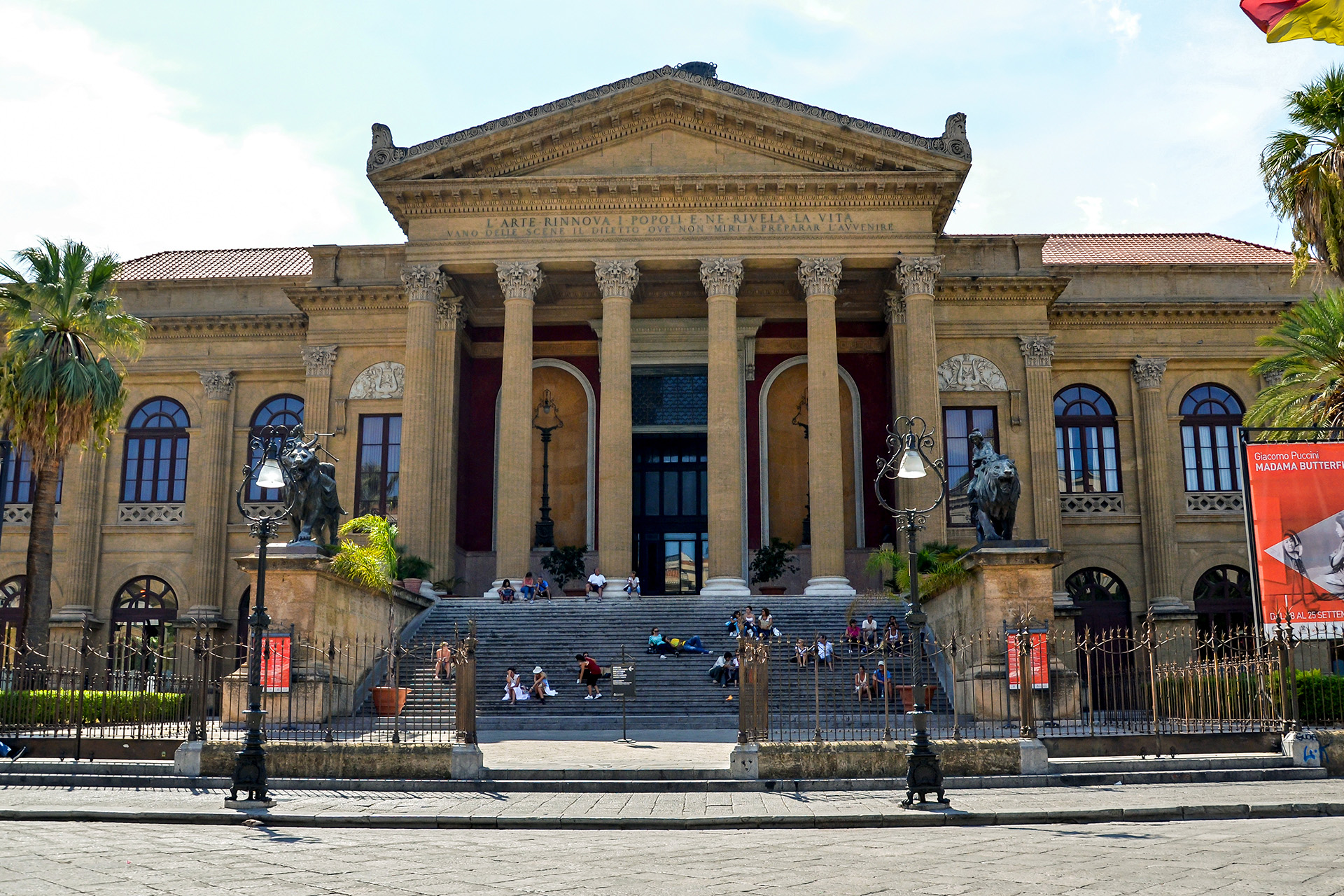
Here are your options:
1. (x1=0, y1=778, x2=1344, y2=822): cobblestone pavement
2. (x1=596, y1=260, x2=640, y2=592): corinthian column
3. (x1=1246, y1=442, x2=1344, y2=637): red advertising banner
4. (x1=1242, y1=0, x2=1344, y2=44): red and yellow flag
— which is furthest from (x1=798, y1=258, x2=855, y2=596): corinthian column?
(x1=1242, y1=0, x2=1344, y2=44): red and yellow flag

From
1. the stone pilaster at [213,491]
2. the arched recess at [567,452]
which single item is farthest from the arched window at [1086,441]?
the stone pilaster at [213,491]

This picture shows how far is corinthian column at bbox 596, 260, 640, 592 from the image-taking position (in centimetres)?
3278

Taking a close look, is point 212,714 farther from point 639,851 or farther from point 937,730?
point 639,851

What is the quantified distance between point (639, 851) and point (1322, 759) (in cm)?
1138

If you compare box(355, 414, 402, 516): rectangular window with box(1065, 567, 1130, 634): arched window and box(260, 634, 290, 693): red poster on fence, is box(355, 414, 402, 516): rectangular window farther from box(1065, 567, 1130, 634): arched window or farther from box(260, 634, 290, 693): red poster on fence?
box(1065, 567, 1130, 634): arched window

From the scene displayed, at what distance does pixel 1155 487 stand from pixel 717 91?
60.7 ft

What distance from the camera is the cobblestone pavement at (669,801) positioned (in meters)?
13.5

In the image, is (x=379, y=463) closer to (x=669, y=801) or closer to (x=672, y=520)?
(x=672, y=520)

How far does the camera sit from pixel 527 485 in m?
33.4

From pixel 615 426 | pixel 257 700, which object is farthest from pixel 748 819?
pixel 615 426

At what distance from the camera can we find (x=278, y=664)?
73.5 ft

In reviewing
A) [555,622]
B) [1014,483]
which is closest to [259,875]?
[1014,483]

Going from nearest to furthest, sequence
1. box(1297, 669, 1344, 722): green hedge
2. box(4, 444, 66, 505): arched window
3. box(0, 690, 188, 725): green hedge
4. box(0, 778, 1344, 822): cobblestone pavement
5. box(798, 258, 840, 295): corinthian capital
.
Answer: box(0, 778, 1344, 822): cobblestone pavement
box(0, 690, 188, 725): green hedge
box(1297, 669, 1344, 722): green hedge
box(798, 258, 840, 295): corinthian capital
box(4, 444, 66, 505): arched window

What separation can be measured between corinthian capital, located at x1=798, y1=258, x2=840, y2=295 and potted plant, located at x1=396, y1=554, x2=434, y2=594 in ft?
43.5
